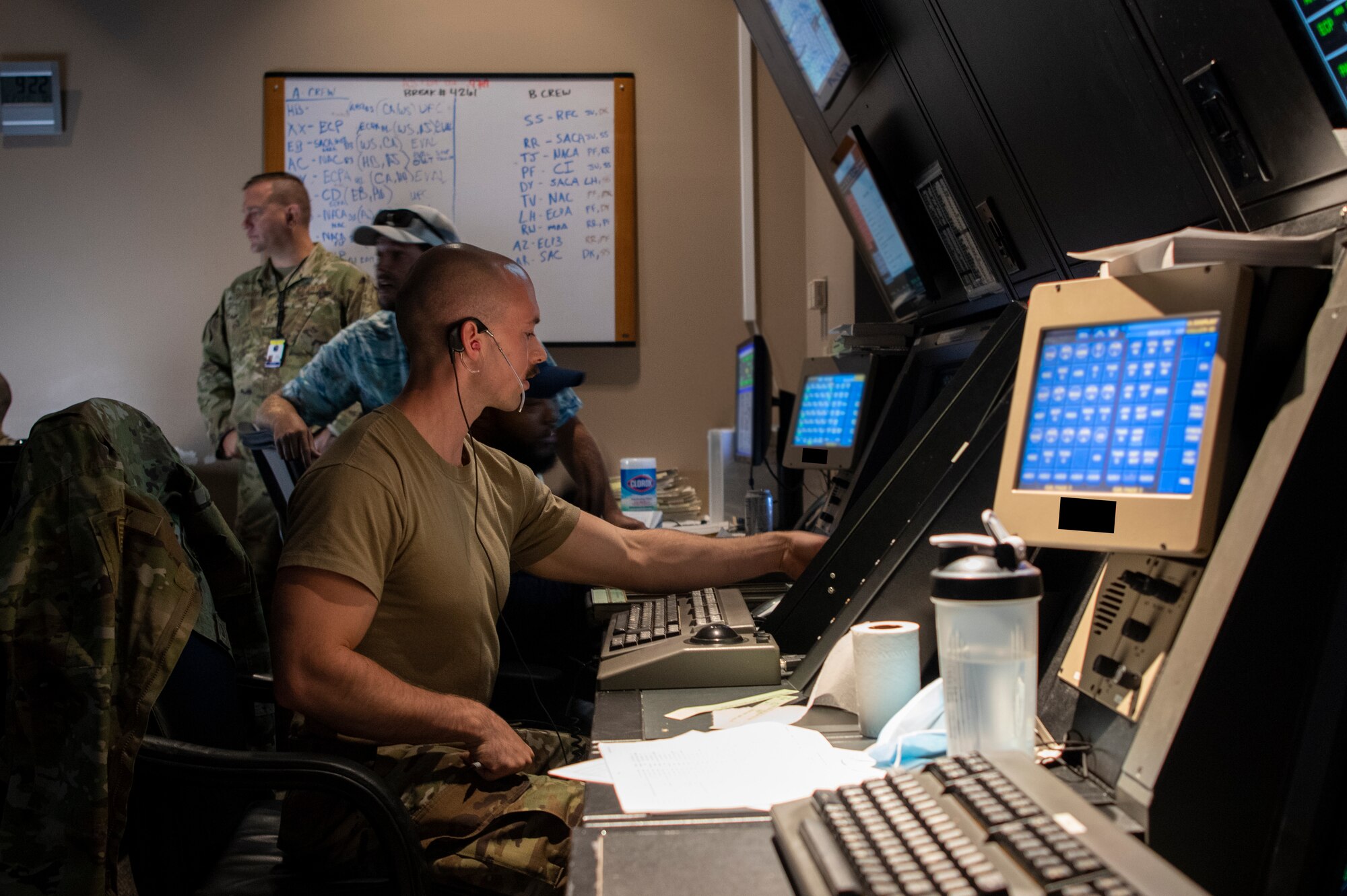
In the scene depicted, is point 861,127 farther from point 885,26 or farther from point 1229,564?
point 1229,564

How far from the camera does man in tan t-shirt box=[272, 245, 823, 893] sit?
1299mm

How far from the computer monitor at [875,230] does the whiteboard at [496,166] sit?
156 centimetres

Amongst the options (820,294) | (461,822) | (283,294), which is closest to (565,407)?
(820,294)

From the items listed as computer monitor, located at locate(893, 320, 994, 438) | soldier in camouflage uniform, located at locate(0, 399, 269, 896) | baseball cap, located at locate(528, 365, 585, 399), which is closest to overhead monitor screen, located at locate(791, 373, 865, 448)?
computer monitor, located at locate(893, 320, 994, 438)

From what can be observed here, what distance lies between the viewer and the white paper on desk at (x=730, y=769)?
921 millimetres

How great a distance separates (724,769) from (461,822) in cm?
43

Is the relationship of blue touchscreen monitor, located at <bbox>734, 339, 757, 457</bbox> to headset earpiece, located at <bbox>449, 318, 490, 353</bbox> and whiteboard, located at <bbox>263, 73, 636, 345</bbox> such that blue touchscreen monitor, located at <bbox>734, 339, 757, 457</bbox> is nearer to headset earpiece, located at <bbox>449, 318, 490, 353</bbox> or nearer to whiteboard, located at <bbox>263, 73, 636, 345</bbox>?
whiteboard, located at <bbox>263, 73, 636, 345</bbox>

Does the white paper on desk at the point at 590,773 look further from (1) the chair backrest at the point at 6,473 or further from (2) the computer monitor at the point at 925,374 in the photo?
(2) the computer monitor at the point at 925,374

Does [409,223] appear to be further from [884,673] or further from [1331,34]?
[1331,34]

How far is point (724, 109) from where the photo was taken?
404cm

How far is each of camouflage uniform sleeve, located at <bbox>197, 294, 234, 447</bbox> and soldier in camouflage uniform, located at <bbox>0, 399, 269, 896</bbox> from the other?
102 inches

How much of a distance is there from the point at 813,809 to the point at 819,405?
1633mm

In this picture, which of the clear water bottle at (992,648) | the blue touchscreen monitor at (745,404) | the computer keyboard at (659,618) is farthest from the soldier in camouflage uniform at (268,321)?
the clear water bottle at (992,648)

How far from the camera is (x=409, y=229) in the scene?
294 centimetres
